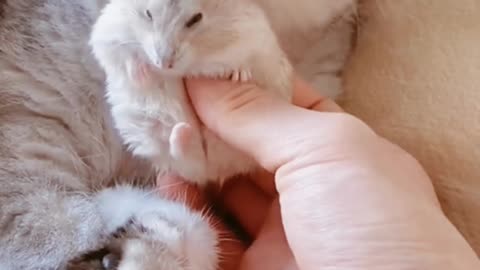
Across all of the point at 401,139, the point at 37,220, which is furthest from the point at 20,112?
the point at 401,139

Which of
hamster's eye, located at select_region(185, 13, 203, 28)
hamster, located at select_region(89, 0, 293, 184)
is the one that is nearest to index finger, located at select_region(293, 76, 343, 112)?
hamster, located at select_region(89, 0, 293, 184)

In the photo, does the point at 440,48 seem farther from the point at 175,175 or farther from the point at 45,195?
the point at 45,195

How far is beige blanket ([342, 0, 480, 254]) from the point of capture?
868 millimetres

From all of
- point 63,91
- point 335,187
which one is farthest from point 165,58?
point 63,91

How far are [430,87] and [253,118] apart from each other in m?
0.23

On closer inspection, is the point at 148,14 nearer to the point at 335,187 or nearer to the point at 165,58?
the point at 165,58

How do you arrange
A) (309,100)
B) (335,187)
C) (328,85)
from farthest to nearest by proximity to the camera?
(328,85) → (309,100) → (335,187)

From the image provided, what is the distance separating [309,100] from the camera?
0.92 meters

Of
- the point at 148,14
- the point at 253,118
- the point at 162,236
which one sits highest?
the point at 148,14

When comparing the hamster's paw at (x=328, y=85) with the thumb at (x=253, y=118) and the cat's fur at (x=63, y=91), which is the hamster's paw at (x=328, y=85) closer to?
the cat's fur at (x=63, y=91)

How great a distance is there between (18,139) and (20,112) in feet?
0.12

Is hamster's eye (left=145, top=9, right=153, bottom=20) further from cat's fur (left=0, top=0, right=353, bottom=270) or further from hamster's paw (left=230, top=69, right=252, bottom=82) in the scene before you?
cat's fur (left=0, top=0, right=353, bottom=270)

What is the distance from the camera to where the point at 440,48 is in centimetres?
95

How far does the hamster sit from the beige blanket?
0.50ft
